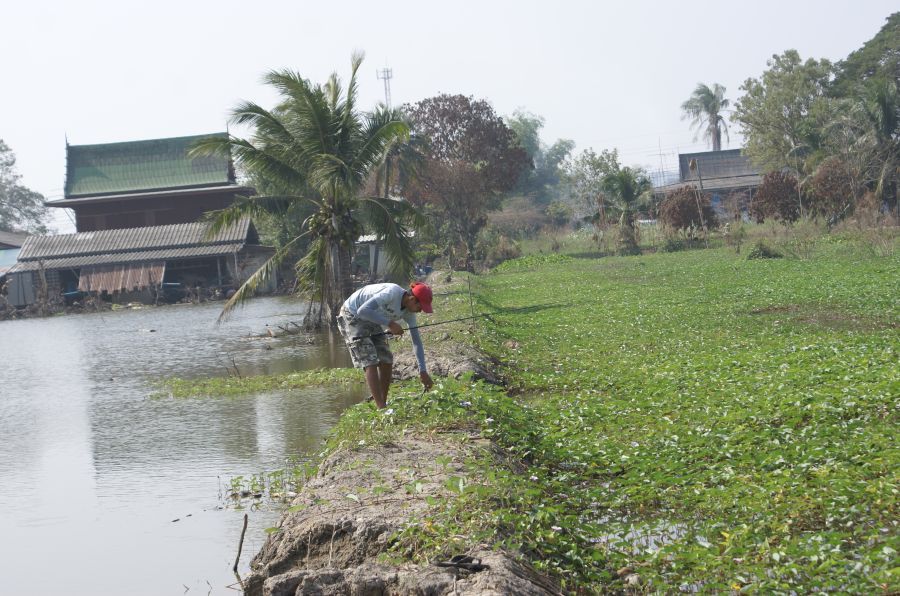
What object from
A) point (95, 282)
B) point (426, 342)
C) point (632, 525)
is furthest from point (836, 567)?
point (95, 282)

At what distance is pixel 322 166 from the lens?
75.7 feet

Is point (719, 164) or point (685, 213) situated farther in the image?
point (719, 164)

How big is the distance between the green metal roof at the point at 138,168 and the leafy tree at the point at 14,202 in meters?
34.4

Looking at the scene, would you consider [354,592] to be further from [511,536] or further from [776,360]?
[776,360]

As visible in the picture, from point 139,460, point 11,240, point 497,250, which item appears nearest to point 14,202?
point 11,240

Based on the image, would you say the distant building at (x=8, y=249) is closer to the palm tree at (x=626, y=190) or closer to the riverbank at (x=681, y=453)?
the palm tree at (x=626, y=190)

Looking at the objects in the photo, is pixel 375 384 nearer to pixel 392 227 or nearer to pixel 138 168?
pixel 392 227

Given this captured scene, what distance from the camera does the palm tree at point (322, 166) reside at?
907 inches

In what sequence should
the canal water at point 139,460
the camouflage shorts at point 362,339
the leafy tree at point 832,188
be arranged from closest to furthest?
the canal water at point 139,460, the camouflage shorts at point 362,339, the leafy tree at point 832,188

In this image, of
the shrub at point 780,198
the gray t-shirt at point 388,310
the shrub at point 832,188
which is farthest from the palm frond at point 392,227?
the shrub at point 780,198

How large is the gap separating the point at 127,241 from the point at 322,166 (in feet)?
95.0

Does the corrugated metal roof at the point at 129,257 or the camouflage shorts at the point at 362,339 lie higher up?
the corrugated metal roof at the point at 129,257

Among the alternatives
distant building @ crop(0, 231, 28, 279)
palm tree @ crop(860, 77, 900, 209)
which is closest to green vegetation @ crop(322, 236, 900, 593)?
palm tree @ crop(860, 77, 900, 209)

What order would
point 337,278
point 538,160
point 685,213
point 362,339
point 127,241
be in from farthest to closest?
point 538,160 < point 127,241 < point 685,213 < point 337,278 < point 362,339
